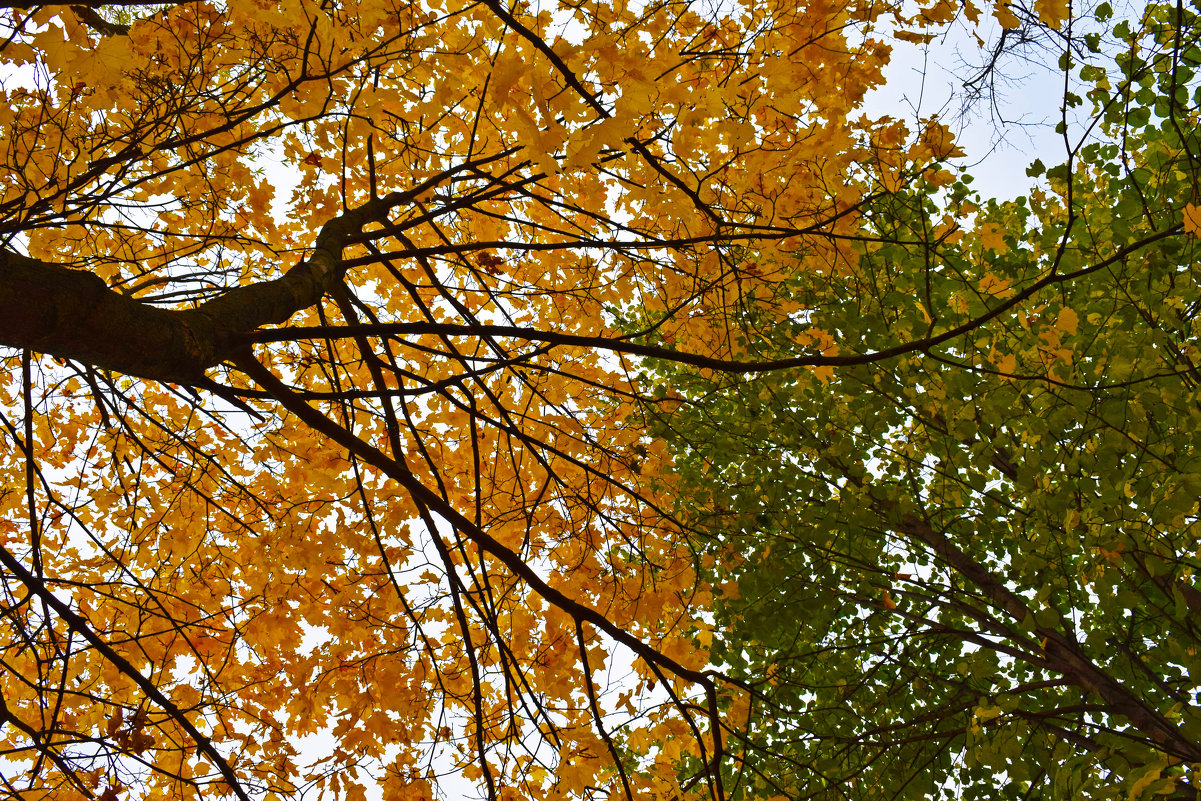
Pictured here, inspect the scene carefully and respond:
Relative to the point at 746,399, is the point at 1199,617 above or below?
below

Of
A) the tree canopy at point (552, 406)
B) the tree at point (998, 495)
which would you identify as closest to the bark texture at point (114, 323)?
the tree canopy at point (552, 406)

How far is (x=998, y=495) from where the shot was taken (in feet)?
12.1

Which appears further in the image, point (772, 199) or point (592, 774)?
point (772, 199)

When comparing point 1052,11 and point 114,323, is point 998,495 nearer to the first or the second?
point 1052,11

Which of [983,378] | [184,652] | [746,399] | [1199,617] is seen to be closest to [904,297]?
[983,378]

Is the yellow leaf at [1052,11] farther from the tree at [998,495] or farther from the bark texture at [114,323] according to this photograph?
the bark texture at [114,323]

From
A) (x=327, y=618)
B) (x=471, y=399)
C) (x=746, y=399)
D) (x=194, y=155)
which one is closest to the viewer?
(x=471, y=399)

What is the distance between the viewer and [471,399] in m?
Result: 2.36

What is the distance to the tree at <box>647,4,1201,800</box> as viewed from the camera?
8.30 feet

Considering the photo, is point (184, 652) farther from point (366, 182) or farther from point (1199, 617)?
point (1199, 617)

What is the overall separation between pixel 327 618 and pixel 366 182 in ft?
6.79

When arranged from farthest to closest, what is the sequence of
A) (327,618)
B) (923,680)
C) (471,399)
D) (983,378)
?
1. (923,680)
2. (983,378)
3. (327,618)
4. (471,399)

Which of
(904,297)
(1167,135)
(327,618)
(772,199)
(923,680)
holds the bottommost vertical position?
(923,680)

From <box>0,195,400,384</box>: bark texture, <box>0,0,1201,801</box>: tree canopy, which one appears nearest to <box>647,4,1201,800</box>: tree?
<box>0,0,1201,801</box>: tree canopy
